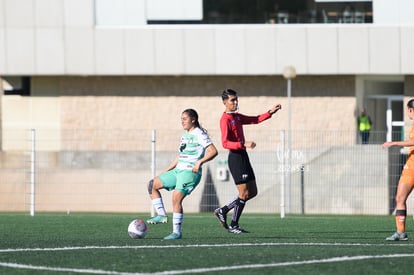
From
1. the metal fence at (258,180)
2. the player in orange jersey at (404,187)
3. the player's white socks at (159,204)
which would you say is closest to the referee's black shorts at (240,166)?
the player's white socks at (159,204)

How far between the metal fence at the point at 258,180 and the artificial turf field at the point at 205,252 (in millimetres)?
14019

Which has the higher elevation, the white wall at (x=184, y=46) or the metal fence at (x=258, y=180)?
the white wall at (x=184, y=46)

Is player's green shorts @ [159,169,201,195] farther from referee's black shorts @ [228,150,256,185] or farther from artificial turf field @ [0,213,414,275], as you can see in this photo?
referee's black shorts @ [228,150,256,185]

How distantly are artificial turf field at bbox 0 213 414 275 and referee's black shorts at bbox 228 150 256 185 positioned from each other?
831 millimetres

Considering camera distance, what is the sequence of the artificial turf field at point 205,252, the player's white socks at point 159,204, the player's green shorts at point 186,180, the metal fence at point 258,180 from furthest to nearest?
the metal fence at point 258,180, the player's white socks at point 159,204, the player's green shorts at point 186,180, the artificial turf field at point 205,252

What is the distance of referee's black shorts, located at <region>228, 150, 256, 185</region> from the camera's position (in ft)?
54.4

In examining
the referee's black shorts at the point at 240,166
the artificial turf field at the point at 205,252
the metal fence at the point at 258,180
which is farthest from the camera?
the metal fence at the point at 258,180

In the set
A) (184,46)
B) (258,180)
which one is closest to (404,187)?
(258,180)

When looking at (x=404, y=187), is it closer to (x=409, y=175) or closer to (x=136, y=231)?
(x=409, y=175)

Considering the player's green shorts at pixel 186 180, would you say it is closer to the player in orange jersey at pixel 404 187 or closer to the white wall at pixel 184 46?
the player in orange jersey at pixel 404 187

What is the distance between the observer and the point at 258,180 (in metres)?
32.2

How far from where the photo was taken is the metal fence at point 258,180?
104ft

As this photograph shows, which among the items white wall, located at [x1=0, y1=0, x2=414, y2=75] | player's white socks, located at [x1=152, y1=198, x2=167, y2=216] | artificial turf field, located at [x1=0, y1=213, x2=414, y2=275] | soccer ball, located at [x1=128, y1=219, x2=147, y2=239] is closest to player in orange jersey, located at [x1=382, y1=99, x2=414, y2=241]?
artificial turf field, located at [x1=0, y1=213, x2=414, y2=275]

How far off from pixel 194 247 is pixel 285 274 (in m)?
2.88
